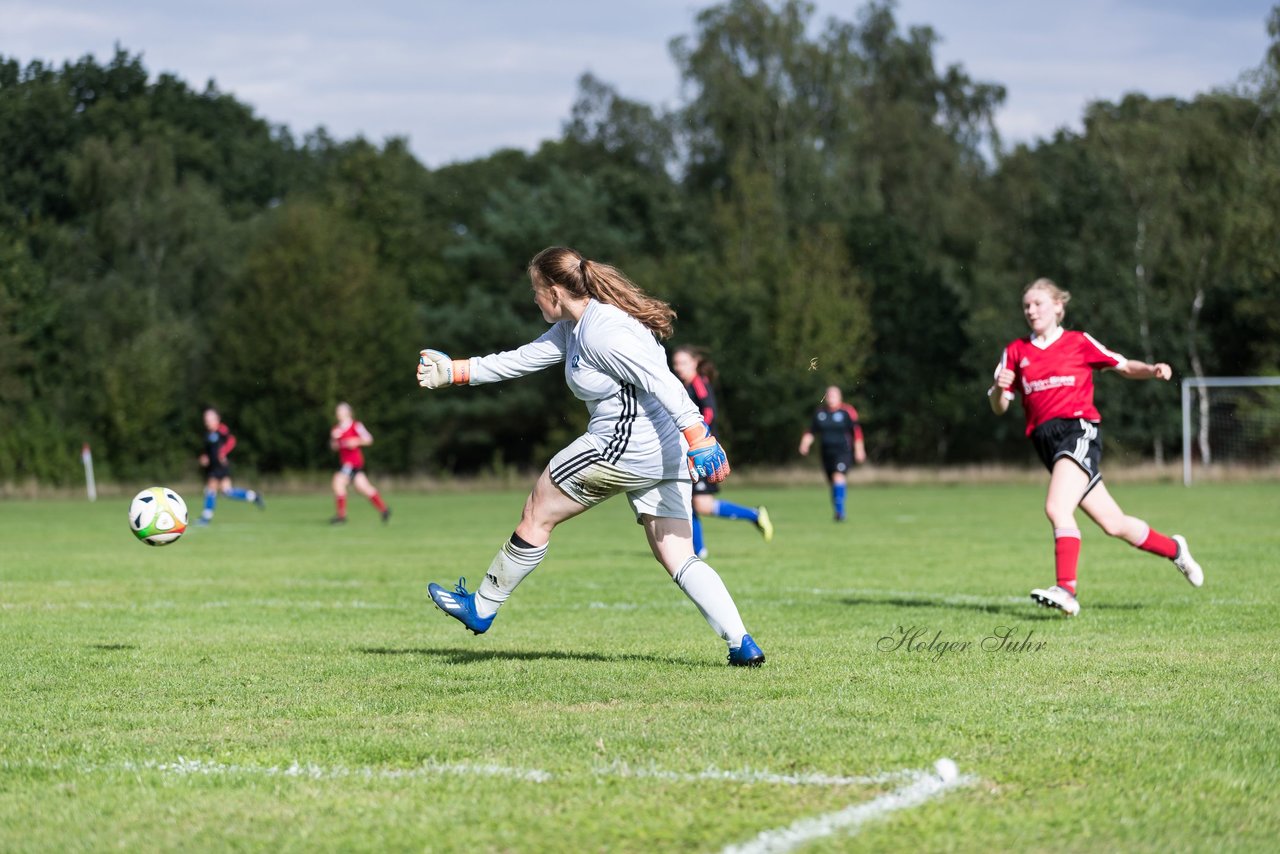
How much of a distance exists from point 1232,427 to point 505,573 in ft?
118

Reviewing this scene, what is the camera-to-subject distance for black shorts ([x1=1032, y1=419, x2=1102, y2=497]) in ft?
29.7

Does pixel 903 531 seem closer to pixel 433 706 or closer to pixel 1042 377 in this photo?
pixel 1042 377

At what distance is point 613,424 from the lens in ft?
21.7

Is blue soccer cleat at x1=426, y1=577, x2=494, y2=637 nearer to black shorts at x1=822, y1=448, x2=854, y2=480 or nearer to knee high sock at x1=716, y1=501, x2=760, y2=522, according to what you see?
knee high sock at x1=716, y1=501, x2=760, y2=522

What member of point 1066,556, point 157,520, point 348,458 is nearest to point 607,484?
point 157,520

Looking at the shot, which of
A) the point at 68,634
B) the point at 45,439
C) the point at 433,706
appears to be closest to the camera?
the point at 433,706

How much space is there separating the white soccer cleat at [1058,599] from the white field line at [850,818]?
4.31 m

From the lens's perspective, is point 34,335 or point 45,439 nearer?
point 45,439

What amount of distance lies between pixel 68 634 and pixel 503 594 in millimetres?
3088

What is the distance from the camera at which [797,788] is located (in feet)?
13.8

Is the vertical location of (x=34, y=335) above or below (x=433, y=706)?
above

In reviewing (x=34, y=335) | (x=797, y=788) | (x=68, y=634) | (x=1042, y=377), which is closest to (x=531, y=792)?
(x=797, y=788)

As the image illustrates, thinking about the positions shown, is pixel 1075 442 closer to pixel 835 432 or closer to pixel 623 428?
pixel 623 428
